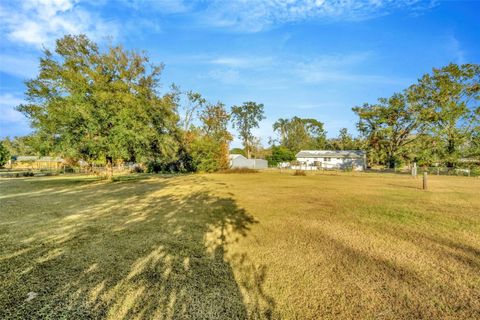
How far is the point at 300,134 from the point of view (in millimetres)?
65062

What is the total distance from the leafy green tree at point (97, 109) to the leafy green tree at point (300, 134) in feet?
146

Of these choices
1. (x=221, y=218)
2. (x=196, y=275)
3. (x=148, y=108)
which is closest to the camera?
(x=196, y=275)

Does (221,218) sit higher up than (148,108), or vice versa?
(148,108)

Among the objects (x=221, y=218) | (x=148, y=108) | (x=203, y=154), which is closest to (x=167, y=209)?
(x=221, y=218)

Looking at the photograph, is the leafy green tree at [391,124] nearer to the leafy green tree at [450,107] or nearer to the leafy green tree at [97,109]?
the leafy green tree at [450,107]

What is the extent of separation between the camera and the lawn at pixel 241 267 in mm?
2418

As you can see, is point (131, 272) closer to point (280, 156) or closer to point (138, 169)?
point (138, 169)

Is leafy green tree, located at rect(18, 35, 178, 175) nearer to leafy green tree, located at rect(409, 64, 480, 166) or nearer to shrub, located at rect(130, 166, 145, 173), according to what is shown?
shrub, located at rect(130, 166, 145, 173)

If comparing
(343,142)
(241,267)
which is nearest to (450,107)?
(343,142)

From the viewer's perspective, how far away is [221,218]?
20.8 feet

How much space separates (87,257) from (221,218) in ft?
10.8

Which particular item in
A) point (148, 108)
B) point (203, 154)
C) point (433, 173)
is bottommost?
point (433, 173)

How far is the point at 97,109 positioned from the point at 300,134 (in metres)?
56.8

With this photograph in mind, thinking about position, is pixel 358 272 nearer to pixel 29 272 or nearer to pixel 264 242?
pixel 264 242
